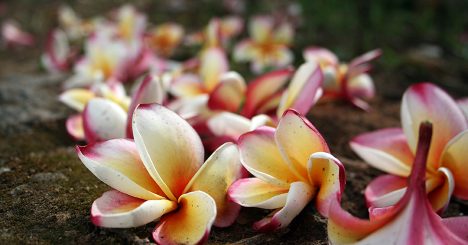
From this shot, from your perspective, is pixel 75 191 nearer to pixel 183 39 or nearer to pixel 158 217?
pixel 158 217

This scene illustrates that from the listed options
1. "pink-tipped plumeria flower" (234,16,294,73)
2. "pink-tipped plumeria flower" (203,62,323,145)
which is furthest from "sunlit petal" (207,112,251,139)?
"pink-tipped plumeria flower" (234,16,294,73)

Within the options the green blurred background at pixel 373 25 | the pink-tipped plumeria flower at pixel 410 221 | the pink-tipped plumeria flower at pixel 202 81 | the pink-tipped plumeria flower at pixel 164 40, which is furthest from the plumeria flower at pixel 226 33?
the pink-tipped plumeria flower at pixel 410 221

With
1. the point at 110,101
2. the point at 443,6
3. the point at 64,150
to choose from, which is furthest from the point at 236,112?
the point at 443,6

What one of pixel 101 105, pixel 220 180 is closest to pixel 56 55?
pixel 101 105

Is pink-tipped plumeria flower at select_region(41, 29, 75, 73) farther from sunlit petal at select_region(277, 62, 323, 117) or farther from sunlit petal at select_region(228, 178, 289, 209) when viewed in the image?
sunlit petal at select_region(228, 178, 289, 209)

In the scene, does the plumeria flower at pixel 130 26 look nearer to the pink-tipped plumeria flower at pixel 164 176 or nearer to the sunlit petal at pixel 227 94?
the sunlit petal at pixel 227 94

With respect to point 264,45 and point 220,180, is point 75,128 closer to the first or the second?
point 220,180
